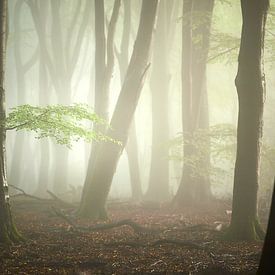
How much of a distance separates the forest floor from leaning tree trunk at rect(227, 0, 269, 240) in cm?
69

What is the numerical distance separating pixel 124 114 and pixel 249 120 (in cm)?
483

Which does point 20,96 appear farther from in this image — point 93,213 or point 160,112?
point 93,213

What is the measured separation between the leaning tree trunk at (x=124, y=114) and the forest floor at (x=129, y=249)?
82 centimetres

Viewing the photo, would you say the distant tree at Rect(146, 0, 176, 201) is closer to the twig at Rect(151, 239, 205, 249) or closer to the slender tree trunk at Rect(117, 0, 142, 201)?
the slender tree trunk at Rect(117, 0, 142, 201)

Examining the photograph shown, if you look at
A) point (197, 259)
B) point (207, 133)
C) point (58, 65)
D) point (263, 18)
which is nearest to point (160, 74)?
point (207, 133)

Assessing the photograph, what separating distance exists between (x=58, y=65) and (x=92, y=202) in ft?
50.3

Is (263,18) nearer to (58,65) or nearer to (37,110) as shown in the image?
(37,110)

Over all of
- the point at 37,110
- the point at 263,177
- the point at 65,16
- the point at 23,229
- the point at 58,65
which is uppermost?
the point at 65,16

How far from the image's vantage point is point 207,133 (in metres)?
15.5

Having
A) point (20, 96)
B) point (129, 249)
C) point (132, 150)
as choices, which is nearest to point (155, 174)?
point (132, 150)

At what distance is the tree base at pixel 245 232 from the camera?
34.0ft

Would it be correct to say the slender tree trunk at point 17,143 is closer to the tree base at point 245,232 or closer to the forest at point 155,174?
the forest at point 155,174

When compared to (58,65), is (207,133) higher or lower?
lower

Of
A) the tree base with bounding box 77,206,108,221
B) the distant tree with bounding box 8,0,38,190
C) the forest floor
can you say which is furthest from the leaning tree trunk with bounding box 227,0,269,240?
the distant tree with bounding box 8,0,38,190
